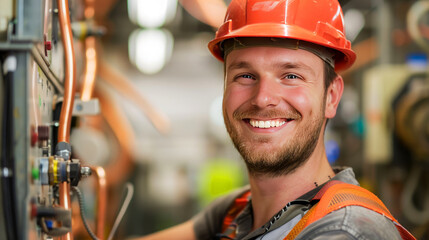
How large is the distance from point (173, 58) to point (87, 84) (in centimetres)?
652

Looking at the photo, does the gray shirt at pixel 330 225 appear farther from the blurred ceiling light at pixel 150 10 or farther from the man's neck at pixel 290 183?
the blurred ceiling light at pixel 150 10

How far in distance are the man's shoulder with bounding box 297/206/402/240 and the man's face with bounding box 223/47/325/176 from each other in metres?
0.35

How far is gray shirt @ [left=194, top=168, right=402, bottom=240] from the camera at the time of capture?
117cm

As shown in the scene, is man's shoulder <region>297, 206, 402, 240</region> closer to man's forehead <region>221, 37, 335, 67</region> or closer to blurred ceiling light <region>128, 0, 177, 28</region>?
man's forehead <region>221, 37, 335, 67</region>

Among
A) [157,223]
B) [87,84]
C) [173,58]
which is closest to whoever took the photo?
[87,84]

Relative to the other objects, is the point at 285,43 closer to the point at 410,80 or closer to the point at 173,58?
the point at 410,80

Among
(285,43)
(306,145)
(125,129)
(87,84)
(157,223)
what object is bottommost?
(157,223)

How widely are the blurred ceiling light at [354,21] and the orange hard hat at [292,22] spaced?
4179 millimetres

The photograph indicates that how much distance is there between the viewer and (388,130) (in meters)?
3.48

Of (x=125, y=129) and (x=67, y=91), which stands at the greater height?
(x=67, y=91)

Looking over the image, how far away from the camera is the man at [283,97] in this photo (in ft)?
4.90

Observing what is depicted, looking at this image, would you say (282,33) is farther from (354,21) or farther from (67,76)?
(354,21)

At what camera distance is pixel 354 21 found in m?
5.71

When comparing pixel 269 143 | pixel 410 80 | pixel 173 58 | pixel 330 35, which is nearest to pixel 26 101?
pixel 269 143
